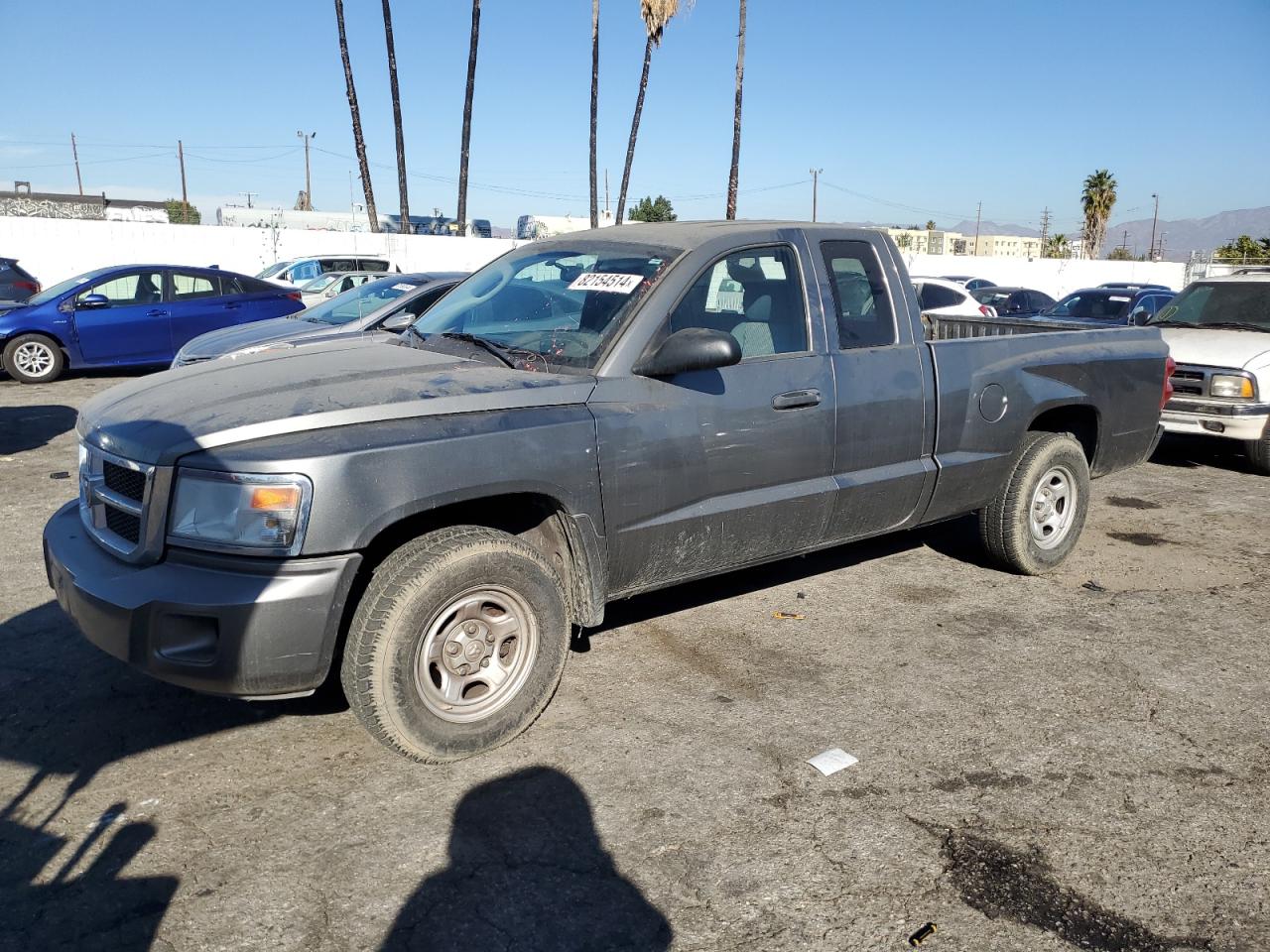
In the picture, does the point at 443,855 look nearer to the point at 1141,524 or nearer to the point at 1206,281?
the point at 1141,524

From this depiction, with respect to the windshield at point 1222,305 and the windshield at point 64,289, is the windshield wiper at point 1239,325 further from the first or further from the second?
the windshield at point 64,289

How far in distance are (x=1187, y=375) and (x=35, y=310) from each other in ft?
44.1

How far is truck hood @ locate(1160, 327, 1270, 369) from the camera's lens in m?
8.76

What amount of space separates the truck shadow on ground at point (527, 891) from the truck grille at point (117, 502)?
138 centimetres

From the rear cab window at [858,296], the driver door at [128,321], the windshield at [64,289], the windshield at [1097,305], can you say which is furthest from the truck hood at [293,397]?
the windshield at [1097,305]

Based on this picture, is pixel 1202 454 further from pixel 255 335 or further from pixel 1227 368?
pixel 255 335

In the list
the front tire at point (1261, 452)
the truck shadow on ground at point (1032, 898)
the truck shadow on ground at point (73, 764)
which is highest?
the front tire at point (1261, 452)

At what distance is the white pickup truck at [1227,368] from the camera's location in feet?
28.5

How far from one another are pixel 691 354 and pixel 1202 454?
27.0 ft

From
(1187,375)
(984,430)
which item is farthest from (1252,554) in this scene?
(1187,375)

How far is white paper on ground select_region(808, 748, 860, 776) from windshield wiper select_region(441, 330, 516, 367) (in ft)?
6.27

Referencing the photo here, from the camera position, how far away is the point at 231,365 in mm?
4086

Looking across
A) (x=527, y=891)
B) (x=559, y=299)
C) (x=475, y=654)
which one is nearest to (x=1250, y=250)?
(x=559, y=299)

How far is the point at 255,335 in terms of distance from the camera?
987 centimetres
